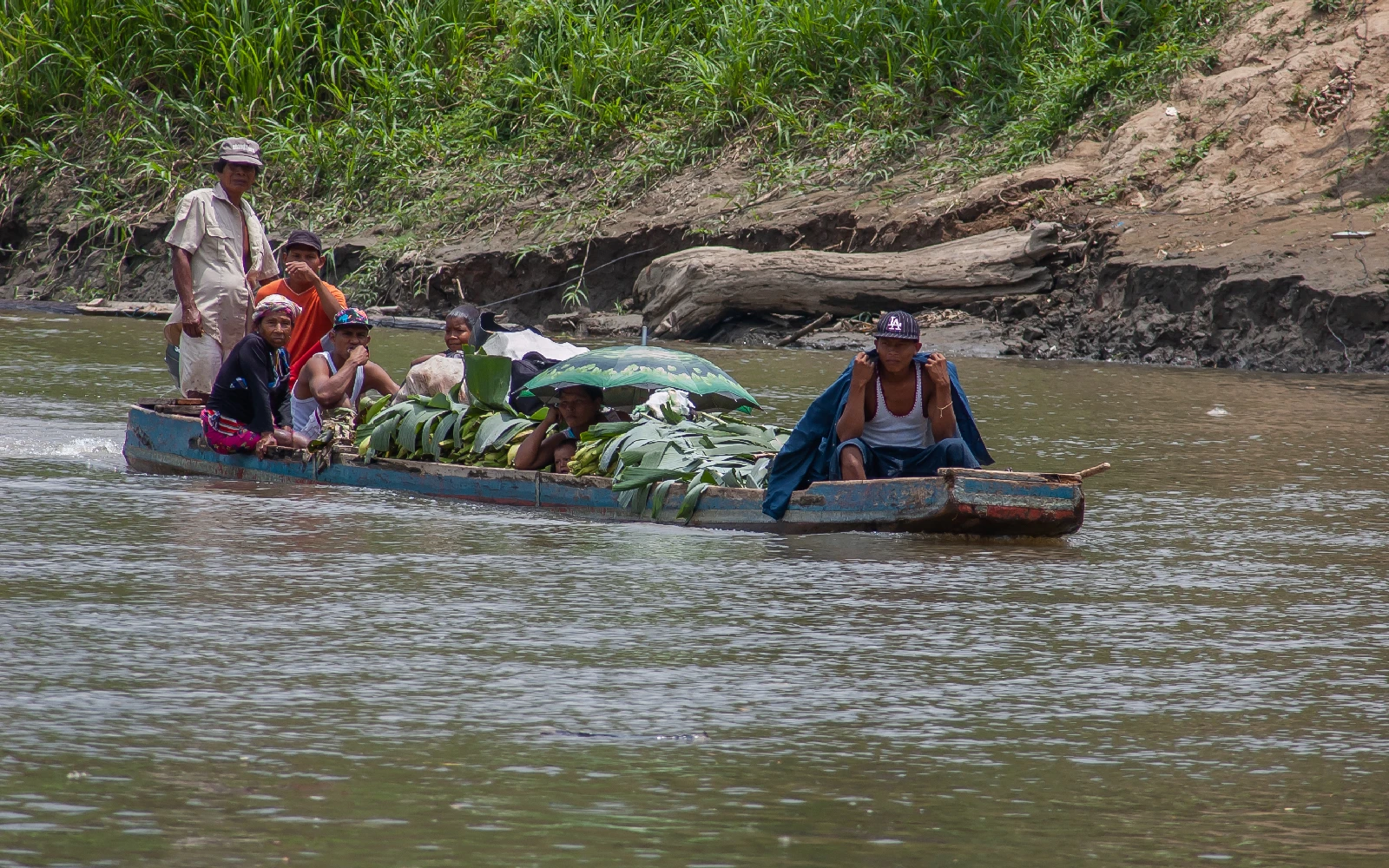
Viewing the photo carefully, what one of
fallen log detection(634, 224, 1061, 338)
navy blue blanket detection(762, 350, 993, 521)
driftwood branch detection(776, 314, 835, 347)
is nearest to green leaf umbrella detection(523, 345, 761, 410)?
navy blue blanket detection(762, 350, 993, 521)

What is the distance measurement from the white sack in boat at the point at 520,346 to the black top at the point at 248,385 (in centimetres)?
111

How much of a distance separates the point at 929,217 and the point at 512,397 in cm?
924

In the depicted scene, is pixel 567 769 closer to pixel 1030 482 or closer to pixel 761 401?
pixel 1030 482

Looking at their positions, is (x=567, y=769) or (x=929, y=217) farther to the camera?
(x=929, y=217)

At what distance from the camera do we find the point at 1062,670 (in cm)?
516

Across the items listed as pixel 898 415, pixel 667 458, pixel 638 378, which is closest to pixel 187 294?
pixel 638 378

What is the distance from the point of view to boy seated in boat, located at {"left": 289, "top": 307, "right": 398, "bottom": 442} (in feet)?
30.0

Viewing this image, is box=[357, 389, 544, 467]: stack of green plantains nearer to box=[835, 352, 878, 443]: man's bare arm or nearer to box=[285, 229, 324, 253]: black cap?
box=[285, 229, 324, 253]: black cap

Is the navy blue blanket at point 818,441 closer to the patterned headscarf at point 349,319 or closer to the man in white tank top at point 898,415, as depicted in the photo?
the man in white tank top at point 898,415

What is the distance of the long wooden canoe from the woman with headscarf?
0.09 metres

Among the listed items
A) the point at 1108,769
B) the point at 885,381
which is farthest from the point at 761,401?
the point at 1108,769

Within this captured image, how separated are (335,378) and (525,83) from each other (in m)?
13.7

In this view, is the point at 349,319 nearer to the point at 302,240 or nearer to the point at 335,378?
the point at 335,378

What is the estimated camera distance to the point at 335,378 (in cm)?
914
